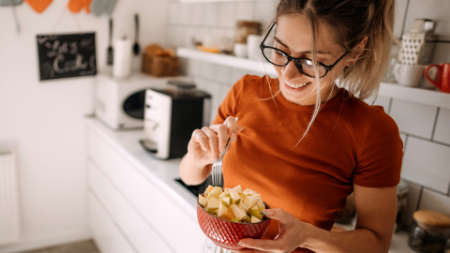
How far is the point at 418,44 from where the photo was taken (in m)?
1.17

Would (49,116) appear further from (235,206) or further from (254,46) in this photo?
(235,206)

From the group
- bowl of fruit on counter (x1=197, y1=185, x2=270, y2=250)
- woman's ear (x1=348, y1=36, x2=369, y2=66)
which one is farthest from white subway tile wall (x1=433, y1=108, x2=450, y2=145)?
bowl of fruit on counter (x1=197, y1=185, x2=270, y2=250)

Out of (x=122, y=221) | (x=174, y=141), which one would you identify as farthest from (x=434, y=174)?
(x=122, y=221)

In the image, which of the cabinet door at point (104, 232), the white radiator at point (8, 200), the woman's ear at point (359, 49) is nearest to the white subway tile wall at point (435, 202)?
the woman's ear at point (359, 49)

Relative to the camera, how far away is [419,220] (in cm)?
121

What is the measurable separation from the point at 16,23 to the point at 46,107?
526 mm

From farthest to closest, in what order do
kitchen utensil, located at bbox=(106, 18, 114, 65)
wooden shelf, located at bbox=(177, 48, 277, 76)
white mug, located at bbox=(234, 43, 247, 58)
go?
kitchen utensil, located at bbox=(106, 18, 114, 65) < white mug, located at bbox=(234, 43, 247, 58) < wooden shelf, located at bbox=(177, 48, 277, 76)

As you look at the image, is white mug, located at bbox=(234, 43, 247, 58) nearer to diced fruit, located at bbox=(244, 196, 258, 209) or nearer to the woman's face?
the woman's face

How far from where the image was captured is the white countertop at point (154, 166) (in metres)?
1.36

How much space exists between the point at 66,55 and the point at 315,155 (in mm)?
1926

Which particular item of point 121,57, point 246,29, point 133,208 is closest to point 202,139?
point 246,29

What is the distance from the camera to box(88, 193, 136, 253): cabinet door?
7.00ft

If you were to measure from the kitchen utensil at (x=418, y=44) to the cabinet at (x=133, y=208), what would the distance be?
948 millimetres

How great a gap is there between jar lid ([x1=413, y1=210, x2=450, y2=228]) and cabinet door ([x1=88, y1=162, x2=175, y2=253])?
1018 mm
